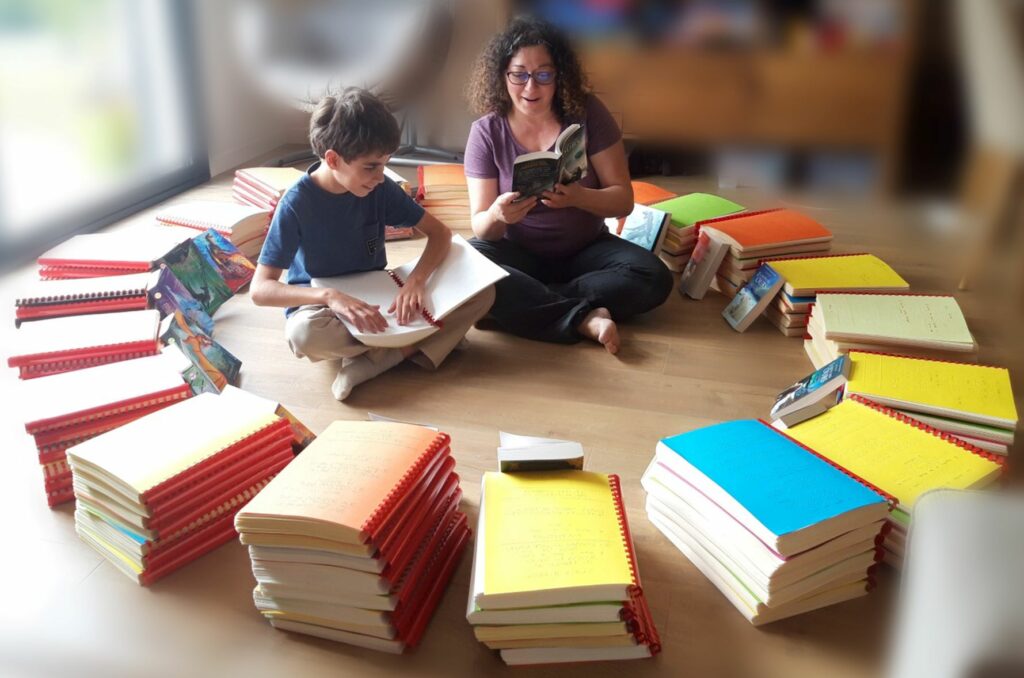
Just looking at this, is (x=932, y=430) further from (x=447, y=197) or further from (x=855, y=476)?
(x=447, y=197)

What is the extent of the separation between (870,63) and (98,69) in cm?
→ 79

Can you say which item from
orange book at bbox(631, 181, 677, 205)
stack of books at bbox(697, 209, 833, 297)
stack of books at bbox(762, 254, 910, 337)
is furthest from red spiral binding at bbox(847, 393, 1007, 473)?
orange book at bbox(631, 181, 677, 205)

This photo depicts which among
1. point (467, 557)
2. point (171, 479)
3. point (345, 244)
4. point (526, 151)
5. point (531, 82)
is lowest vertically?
point (467, 557)

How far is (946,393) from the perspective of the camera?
1.10 m

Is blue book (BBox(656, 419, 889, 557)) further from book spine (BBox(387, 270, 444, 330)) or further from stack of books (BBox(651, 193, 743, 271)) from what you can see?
stack of books (BBox(651, 193, 743, 271))

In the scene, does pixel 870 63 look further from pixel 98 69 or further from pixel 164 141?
pixel 164 141

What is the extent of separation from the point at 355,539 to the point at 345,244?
651 millimetres

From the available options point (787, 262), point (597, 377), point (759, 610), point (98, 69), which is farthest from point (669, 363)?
point (98, 69)

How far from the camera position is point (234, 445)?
0.93m

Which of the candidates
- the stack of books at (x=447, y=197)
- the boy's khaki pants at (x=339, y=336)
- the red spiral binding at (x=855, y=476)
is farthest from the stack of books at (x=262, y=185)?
the red spiral binding at (x=855, y=476)

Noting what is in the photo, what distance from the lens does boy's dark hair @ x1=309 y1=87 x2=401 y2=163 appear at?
3.69ft

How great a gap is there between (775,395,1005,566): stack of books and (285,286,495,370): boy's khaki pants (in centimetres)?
54

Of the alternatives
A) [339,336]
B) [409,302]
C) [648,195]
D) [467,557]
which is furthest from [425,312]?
[648,195]

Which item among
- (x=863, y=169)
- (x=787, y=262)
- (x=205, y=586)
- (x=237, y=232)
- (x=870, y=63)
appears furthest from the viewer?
(x=237, y=232)
